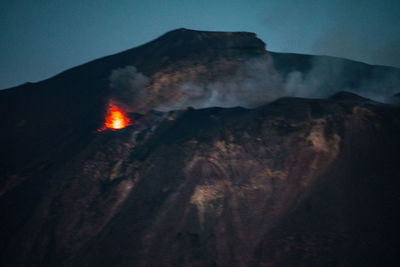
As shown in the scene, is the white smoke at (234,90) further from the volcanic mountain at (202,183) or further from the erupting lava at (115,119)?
the erupting lava at (115,119)

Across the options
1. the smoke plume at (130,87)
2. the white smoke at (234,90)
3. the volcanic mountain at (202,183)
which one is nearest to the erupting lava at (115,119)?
the volcanic mountain at (202,183)

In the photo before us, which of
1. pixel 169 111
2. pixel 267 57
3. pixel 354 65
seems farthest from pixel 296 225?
pixel 354 65

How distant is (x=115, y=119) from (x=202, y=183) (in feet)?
20.1

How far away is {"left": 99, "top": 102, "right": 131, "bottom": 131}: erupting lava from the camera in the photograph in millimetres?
10684

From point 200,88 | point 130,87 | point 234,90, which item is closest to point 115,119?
point 130,87

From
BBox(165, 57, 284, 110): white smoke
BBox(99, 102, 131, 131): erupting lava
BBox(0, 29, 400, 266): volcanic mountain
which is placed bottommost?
BBox(0, 29, 400, 266): volcanic mountain

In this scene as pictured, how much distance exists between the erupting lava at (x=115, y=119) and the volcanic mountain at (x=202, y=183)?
0.17 meters

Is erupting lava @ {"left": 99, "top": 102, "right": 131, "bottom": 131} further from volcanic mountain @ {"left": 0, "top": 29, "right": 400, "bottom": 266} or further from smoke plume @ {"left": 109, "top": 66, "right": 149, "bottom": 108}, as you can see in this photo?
smoke plume @ {"left": 109, "top": 66, "right": 149, "bottom": 108}

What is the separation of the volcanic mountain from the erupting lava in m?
0.17

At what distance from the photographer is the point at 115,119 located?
11.0m

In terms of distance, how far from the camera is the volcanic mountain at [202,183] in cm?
620

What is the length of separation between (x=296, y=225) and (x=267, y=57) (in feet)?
35.2

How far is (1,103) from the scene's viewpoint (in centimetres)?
1270

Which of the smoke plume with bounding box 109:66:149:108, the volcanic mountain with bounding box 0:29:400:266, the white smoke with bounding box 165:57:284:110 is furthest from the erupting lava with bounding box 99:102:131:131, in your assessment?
the white smoke with bounding box 165:57:284:110
